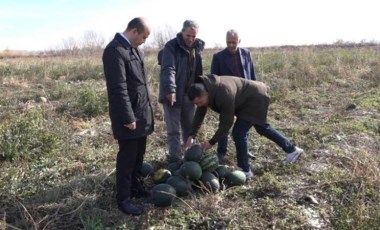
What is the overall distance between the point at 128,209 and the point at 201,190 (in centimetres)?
80

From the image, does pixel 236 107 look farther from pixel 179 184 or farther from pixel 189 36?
pixel 179 184

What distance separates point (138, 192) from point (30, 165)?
1688 millimetres

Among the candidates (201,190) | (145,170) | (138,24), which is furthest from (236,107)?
(138,24)

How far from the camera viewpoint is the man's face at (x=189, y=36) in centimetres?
470

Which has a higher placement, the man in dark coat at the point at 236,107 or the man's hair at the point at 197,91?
the man's hair at the point at 197,91

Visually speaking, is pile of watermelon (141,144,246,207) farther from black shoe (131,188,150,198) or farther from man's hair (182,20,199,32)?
man's hair (182,20,199,32)

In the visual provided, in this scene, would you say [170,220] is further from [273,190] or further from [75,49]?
[75,49]

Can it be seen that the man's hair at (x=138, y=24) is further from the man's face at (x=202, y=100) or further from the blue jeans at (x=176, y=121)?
the blue jeans at (x=176, y=121)

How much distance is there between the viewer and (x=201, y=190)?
442 cm

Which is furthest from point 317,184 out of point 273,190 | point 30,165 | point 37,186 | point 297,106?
point 297,106

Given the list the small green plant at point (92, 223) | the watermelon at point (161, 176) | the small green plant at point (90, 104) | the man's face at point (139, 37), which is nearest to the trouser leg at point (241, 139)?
the watermelon at point (161, 176)

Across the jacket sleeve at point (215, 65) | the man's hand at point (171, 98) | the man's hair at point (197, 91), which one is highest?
the jacket sleeve at point (215, 65)

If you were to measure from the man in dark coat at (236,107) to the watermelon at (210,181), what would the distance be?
34 cm

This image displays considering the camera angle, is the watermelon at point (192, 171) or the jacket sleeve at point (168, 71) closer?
the watermelon at point (192, 171)
